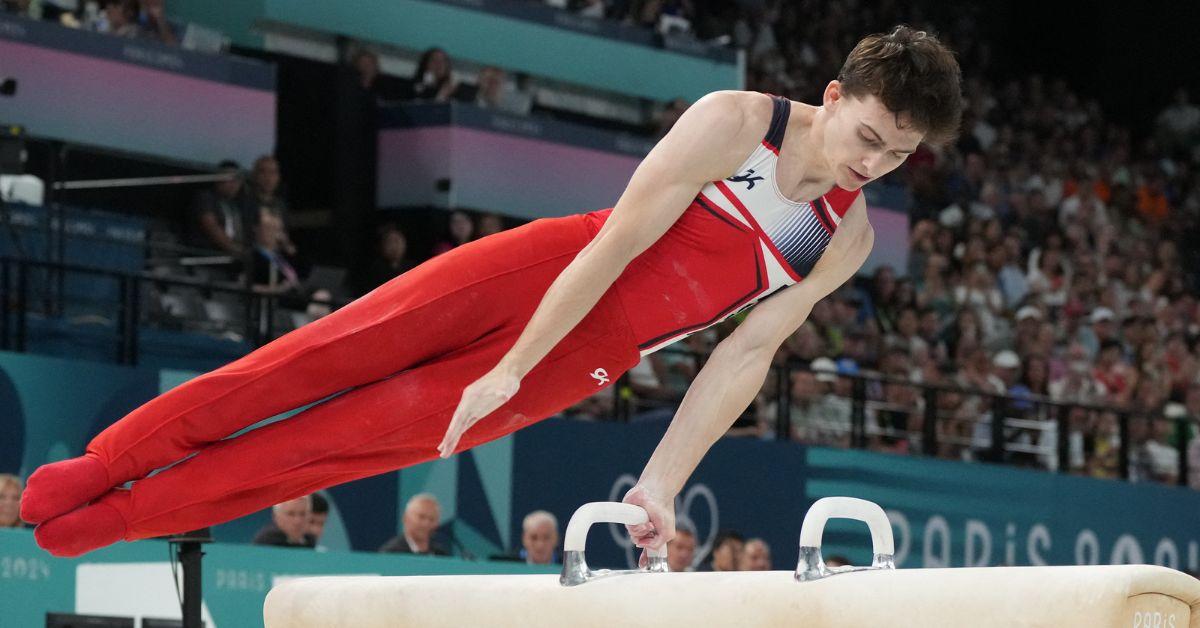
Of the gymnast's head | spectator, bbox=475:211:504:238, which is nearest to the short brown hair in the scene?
the gymnast's head

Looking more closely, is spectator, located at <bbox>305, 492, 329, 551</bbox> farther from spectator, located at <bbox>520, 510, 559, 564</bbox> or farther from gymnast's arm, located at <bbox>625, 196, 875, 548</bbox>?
gymnast's arm, located at <bbox>625, 196, 875, 548</bbox>

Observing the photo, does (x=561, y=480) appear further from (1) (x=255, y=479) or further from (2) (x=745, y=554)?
(1) (x=255, y=479)

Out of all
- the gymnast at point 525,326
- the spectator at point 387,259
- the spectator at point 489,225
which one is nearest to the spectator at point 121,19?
the spectator at point 387,259

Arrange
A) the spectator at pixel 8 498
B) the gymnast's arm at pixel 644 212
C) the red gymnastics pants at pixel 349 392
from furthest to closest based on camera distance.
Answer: the spectator at pixel 8 498 → the red gymnastics pants at pixel 349 392 → the gymnast's arm at pixel 644 212

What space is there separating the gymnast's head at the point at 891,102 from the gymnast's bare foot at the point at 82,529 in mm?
1796

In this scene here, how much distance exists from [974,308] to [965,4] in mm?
7233

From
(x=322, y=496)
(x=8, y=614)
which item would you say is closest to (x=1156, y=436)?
(x=322, y=496)

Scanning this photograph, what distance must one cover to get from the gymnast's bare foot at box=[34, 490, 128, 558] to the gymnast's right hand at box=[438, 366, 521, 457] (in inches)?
30.6

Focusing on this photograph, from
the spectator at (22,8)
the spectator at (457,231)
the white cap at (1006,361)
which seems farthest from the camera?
the white cap at (1006,361)

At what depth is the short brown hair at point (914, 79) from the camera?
345 centimetres

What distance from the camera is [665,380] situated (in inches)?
420

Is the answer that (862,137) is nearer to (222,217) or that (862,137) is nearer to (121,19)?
(222,217)

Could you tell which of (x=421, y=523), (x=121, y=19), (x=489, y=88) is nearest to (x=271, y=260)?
(x=121, y=19)

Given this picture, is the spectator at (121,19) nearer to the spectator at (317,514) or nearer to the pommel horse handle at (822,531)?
the spectator at (317,514)
